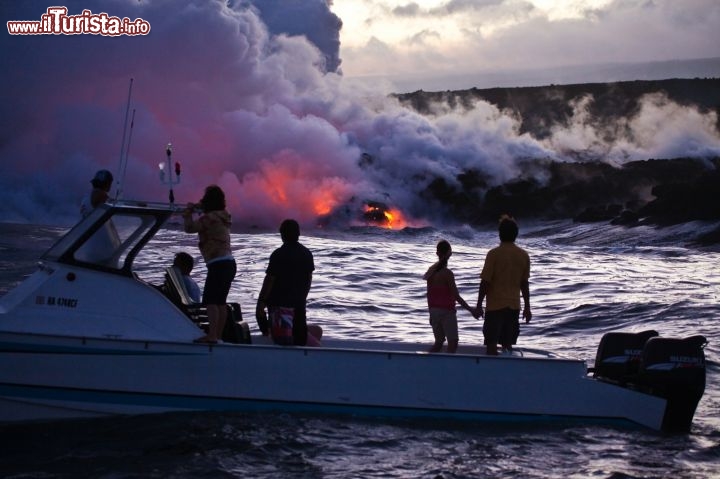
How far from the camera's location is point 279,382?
28.5 feet

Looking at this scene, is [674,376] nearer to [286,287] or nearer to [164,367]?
[286,287]

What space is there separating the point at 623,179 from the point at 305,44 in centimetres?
1378

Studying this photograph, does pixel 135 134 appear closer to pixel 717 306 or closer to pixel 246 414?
pixel 717 306

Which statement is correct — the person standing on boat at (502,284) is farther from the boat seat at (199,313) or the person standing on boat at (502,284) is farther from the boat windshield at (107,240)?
the boat windshield at (107,240)

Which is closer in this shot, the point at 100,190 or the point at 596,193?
the point at 100,190

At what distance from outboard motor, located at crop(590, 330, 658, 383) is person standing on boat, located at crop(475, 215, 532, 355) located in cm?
82

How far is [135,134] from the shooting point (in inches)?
1428

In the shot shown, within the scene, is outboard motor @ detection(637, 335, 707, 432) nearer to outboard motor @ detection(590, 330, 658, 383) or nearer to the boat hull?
outboard motor @ detection(590, 330, 658, 383)

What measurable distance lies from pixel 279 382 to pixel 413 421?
46.1 inches

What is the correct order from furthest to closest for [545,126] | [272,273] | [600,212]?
[545,126] < [600,212] < [272,273]

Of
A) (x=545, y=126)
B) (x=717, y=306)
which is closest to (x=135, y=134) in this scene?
(x=717, y=306)

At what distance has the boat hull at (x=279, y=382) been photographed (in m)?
8.52

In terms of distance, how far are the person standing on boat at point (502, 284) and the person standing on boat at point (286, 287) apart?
157 centimetres
